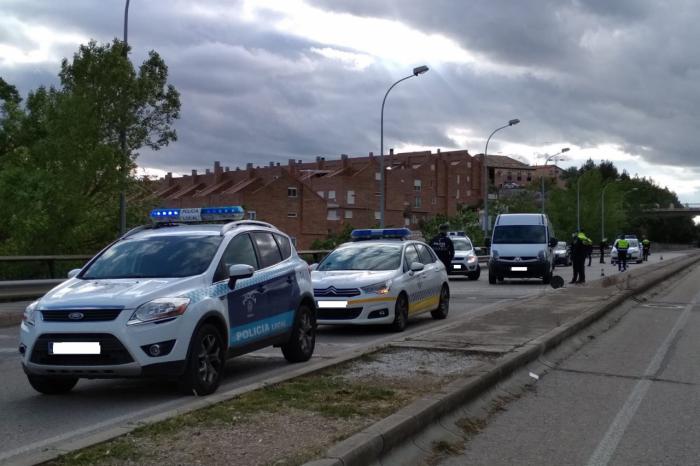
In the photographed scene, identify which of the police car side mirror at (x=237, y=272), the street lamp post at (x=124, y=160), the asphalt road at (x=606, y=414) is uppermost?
the street lamp post at (x=124, y=160)

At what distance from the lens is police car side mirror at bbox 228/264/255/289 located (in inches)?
312

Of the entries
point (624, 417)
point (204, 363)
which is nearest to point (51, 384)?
point (204, 363)

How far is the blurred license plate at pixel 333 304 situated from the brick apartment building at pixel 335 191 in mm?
54003

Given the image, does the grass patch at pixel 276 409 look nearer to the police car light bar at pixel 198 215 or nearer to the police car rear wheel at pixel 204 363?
the police car rear wheel at pixel 204 363

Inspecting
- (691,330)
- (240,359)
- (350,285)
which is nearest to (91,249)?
(350,285)

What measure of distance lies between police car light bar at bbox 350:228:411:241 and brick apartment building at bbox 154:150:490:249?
51.2m

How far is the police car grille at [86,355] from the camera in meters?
6.97

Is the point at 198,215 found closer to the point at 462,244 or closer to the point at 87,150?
the point at 87,150

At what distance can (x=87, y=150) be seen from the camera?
2398 centimetres

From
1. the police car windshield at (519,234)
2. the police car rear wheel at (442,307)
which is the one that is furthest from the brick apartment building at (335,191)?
the police car rear wheel at (442,307)

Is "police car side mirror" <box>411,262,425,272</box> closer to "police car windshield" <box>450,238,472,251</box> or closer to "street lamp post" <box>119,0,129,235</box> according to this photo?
"street lamp post" <box>119,0,129,235</box>

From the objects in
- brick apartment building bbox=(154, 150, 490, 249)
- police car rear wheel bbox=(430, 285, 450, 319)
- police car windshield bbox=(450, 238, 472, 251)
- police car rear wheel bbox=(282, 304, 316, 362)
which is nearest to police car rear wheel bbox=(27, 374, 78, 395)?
police car rear wheel bbox=(282, 304, 316, 362)

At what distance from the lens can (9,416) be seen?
22.8 ft

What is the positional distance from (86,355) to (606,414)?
15.4 feet
